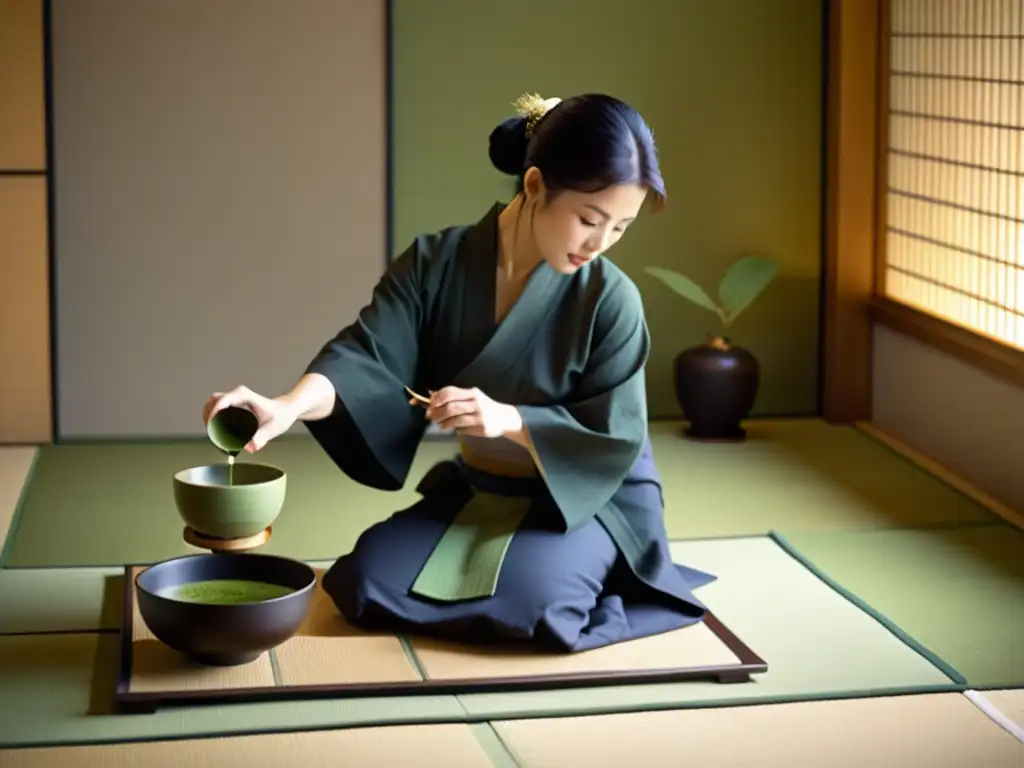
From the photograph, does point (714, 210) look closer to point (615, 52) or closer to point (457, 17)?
point (615, 52)

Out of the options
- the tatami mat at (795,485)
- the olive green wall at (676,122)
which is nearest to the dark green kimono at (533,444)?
the tatami mat at (795,485)

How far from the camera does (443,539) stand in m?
3.64

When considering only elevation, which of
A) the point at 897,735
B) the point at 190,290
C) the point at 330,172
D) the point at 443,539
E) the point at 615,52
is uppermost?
the point at 615,52

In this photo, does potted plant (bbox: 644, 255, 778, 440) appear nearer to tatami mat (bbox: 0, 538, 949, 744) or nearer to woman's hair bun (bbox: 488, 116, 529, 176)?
tatami mat (bbox: 0, 538, 949, 744)

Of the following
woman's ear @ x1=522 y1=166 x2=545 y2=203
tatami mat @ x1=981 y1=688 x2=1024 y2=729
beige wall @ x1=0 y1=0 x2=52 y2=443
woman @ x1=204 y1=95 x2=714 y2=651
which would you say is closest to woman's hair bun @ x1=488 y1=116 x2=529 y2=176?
woman @ x1=204 y1=95 x2=714 y2=651

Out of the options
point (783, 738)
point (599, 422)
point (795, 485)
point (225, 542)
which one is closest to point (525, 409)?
point (599, 422)

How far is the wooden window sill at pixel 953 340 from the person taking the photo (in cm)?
480

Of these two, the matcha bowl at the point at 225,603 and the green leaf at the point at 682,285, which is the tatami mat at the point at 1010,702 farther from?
the green leaf at the point at 682,285

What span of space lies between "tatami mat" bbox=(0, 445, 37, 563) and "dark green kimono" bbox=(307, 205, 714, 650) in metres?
1.17

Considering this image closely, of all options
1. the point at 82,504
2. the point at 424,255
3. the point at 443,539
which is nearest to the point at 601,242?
the point at 424,255

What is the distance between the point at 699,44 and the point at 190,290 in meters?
1.96

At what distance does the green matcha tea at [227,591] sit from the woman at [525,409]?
0.21 m

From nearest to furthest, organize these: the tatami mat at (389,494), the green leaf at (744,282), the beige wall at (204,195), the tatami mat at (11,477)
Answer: the tatami mat at (389,494) < the tatami mat at (11,477) < the beige wall at (204,195) < the green leaf at (744,282)

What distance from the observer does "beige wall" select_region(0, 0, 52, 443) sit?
17.6 feet
